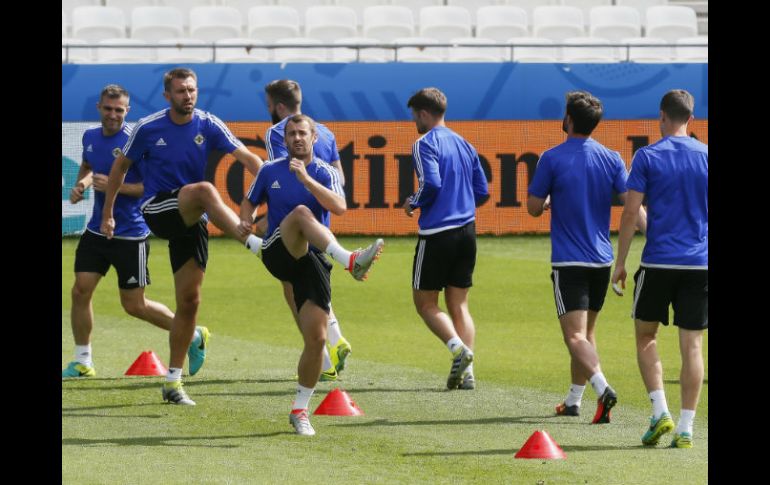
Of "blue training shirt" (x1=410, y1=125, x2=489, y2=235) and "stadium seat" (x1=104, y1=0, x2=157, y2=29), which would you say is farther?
"stadium seat" (x1=104, y1=0, x2=157, y2=29)

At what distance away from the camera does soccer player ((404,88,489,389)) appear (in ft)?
33.4

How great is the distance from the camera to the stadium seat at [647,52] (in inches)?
927

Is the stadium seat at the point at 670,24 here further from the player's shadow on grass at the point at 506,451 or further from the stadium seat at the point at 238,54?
the player's shadow on grass at the point at 506,451

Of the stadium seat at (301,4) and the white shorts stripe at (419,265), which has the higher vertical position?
the stadium seat at (301,4)

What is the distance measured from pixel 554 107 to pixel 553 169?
1405 cm

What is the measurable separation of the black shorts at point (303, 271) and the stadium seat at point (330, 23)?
17032 millimetres

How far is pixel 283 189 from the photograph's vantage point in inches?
332

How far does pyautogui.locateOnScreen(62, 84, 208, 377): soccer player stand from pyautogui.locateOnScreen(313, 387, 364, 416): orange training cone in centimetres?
201

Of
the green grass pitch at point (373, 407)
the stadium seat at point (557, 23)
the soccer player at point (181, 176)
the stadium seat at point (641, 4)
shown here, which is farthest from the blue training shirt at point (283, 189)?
the stadium seat at point (641, 4)

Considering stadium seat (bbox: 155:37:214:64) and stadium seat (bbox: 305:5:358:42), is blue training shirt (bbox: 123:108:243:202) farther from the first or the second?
stadium seat (bbox: 305:5:358:42)

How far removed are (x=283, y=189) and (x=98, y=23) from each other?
17.6 m

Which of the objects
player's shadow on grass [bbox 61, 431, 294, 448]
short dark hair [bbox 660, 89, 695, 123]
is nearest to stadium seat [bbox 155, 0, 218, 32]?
player's shadow on grass [bbox 61, 431, 294, 448]

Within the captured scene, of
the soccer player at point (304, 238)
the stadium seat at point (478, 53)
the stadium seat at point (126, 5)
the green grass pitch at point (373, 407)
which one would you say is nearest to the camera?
the green grass pitch at point (373, 407)

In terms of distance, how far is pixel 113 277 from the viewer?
18641mm
